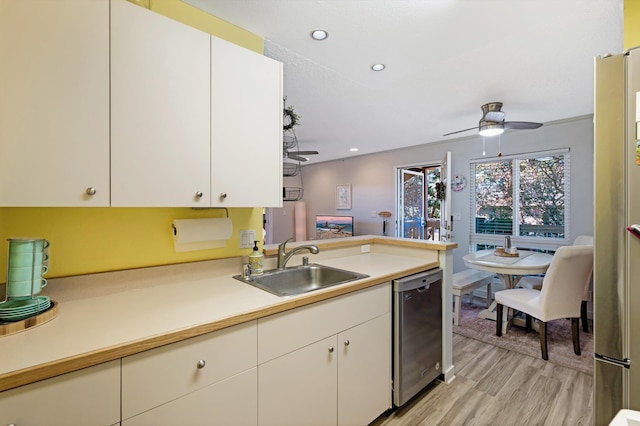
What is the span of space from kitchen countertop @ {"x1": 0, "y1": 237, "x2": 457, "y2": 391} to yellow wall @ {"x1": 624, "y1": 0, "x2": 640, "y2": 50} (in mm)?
1536

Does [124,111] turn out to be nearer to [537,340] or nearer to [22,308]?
[22,308]

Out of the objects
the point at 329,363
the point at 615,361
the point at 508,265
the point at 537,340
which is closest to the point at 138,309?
the point at 329,363

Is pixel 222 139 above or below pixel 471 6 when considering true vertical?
below

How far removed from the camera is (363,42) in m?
1.94

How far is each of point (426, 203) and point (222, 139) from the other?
18.3 ft

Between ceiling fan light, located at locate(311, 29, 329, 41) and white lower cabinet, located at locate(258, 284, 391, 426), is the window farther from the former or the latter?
ceiling fan light, located at locate(311, 29, 329, 41)

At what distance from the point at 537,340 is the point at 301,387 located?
2764 mm

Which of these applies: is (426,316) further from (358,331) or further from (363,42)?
(363,42)

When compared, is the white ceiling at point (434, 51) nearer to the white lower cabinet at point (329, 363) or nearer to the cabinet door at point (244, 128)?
the cabinet door at point (244, 128)

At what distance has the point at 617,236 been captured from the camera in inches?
40.6

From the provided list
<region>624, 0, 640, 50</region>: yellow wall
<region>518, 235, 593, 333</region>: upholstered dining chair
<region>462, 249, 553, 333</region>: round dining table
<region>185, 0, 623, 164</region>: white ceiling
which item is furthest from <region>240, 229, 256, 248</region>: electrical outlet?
<region>518, 235, 593, 333</region>: upholstered dining chair

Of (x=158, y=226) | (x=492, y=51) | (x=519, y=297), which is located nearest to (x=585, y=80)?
(x=492, y=51)

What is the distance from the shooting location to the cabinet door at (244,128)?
56.0 inches

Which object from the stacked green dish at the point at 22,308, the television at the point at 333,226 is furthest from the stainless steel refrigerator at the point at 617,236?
the television at the point at 333,226
